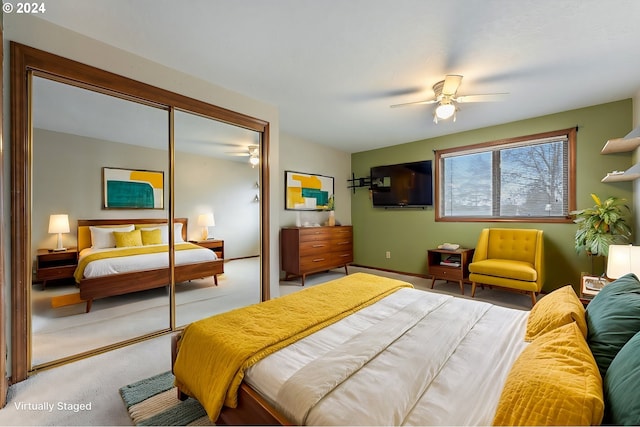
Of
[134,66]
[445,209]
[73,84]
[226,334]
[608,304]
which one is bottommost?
[226,334]

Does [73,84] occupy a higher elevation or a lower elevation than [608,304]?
higher

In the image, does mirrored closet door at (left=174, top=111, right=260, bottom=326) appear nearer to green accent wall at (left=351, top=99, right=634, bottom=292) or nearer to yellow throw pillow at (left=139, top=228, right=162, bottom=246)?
yellow throw pillow at (left=139, top=228, right=162, bottom=246)

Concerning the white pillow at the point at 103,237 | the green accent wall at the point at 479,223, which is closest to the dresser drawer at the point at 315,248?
the green accent wall at the point at 479,223

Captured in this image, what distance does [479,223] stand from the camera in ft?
14.0

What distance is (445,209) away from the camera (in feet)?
15.5

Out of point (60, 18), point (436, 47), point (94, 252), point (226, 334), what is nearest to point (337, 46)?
point (436, 47)

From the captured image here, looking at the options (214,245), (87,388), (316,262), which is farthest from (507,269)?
(87,388)

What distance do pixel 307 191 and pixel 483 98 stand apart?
3094 millimetres

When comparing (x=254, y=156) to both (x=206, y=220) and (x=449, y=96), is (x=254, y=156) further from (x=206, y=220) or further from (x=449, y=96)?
(x=449, y=96)

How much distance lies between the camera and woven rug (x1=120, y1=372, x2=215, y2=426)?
151 cm

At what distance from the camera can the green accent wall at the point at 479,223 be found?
3.29 meters

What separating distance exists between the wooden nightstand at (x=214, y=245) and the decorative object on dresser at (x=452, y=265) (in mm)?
3151

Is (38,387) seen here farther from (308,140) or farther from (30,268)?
(308,140)

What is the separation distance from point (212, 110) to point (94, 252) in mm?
1765
